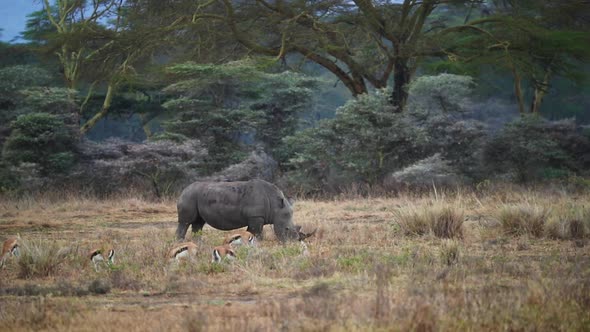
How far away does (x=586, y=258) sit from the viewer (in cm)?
1000

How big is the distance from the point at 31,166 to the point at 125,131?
102 feet

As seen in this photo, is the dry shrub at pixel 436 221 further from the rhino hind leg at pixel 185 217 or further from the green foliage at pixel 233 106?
the green foliage at pixel 233 106

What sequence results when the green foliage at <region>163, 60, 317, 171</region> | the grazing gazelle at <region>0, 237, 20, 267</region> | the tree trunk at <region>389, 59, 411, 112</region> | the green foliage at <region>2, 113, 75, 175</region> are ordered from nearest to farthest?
the grazing gazelle at <region>0, 237, 20, 267</region>
the green foliage at <region>2, 113, 75, 175</region>
the green foliage at <region>163, 60, 317, 171</region>
the tree trunk at <region>389, 59, 411, 112</region>

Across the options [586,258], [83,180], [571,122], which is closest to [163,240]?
[586,258]

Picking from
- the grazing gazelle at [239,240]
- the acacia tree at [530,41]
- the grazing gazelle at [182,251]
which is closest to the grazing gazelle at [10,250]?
the grazing gazelle at [182,251]

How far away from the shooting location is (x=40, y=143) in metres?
25.2

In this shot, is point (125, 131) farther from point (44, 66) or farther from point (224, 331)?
point (224, 331)

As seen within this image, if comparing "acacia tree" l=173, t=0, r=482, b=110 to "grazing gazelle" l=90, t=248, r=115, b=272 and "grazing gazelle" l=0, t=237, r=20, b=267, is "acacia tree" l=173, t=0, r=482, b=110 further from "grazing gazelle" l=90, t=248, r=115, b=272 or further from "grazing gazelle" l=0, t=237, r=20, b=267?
"grazing gazelle" l=90, t=248, r=115, b=272

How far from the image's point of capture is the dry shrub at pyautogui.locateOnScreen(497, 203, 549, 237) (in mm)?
12672

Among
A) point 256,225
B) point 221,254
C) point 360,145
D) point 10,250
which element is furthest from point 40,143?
point 221,254

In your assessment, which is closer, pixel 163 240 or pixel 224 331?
pixel 224 331

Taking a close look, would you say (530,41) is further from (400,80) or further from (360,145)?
(360,145)

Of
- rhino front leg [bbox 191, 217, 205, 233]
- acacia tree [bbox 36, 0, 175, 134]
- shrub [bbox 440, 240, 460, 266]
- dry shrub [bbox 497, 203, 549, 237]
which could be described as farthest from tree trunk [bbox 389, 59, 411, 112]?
shrub [bbox 440, 240, 460, 266]

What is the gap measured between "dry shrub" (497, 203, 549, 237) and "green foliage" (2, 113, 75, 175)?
16.1m
